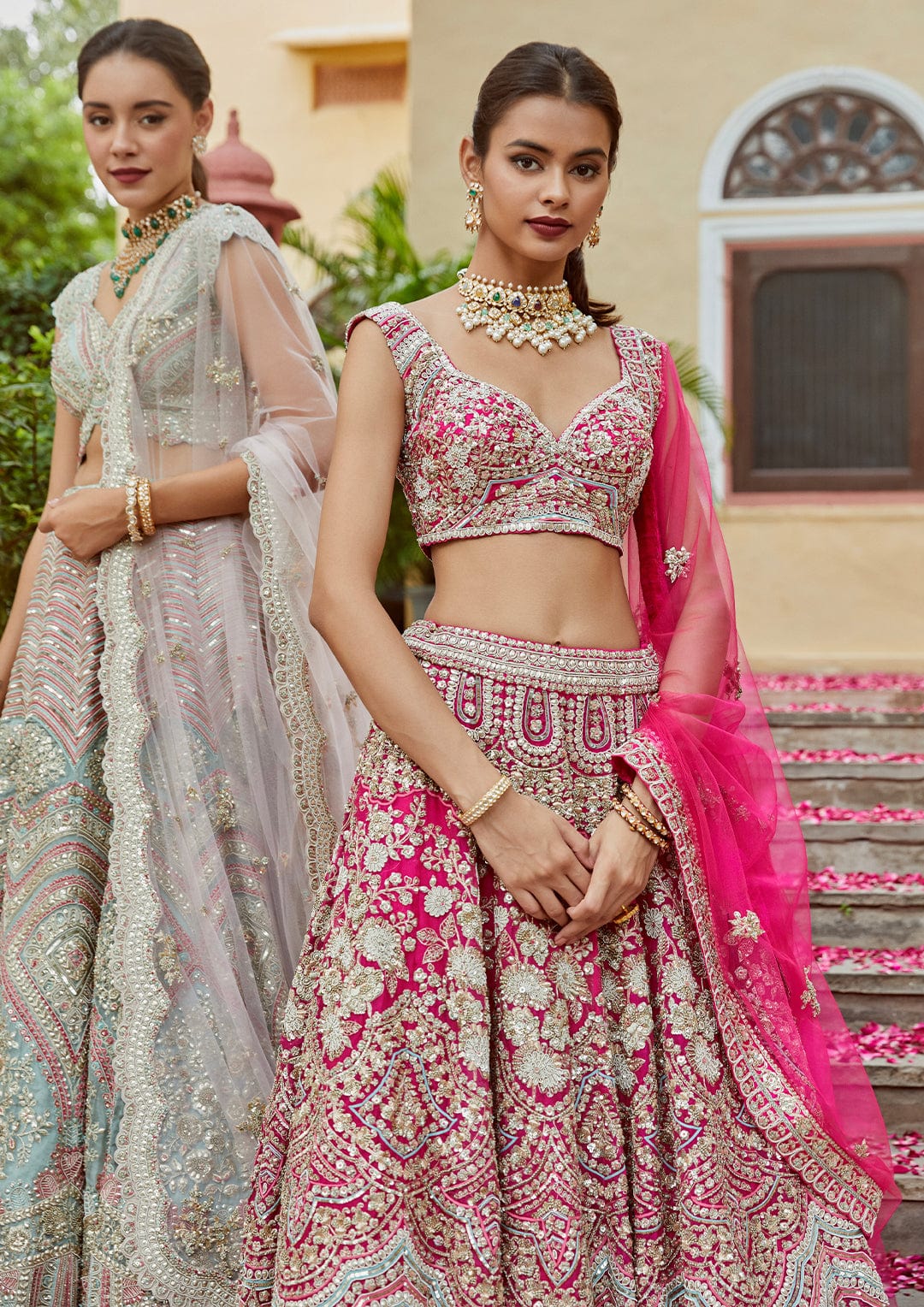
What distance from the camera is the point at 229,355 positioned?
2654 millimetres

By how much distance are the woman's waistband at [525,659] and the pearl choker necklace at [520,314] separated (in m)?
0.45

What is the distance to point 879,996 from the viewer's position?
12.8ft

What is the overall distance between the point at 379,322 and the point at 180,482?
0.62m

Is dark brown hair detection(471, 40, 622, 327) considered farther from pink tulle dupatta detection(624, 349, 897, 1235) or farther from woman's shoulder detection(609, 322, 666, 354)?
pink tulle dupatta detection(624, 349, 897, 1235)

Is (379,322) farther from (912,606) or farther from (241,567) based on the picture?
(912,606)

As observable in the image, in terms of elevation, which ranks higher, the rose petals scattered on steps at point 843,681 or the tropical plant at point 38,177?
the tropical plant at point 38,177

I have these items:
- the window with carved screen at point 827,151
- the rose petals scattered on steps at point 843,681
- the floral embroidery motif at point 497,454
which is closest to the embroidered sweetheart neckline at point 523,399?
the floral embroidery motif at point 497,454

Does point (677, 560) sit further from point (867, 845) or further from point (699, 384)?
point (699, 384)

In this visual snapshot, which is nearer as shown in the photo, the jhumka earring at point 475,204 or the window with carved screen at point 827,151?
the jhumka earring at point 475,204

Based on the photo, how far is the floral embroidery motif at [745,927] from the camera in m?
2.02

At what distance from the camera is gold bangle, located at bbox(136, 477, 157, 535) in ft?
8.32

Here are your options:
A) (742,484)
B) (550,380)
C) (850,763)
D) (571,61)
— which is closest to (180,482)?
(550,380)

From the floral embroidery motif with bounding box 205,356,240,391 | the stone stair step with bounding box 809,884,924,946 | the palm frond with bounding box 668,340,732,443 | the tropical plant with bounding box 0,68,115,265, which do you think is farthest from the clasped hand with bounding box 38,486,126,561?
the tropical plant with bounding box 0,68,115,265

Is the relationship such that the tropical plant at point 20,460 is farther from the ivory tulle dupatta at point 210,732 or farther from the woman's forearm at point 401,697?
the woman's forearm at point 401,697
